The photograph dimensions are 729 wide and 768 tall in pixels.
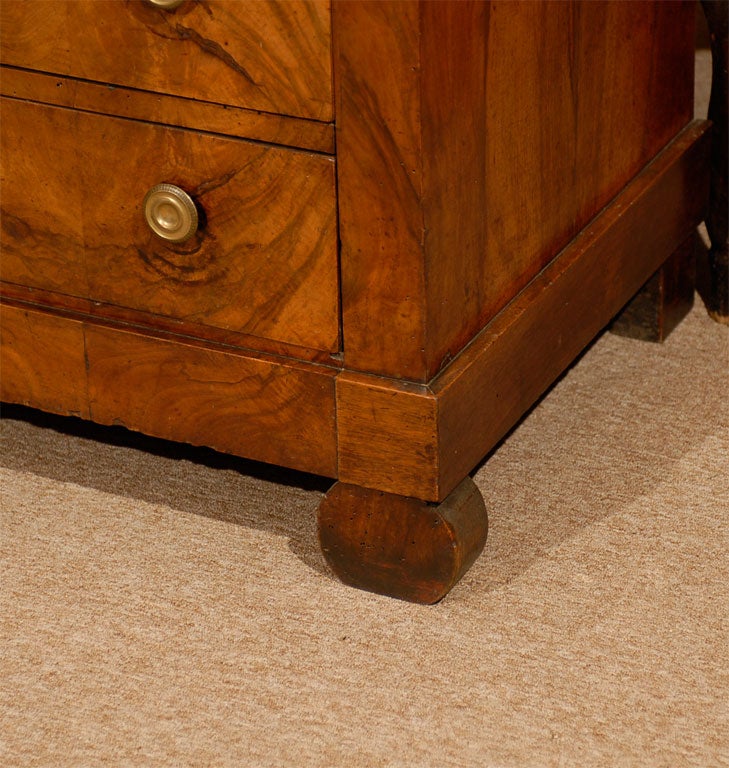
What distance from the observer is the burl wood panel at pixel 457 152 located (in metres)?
1.04

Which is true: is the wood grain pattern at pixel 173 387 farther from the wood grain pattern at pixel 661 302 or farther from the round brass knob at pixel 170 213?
the wood grain pattern at pixel 661 302

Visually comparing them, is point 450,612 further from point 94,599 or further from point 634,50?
point 634,50

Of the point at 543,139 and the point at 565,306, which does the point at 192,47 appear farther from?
the point at 565,306

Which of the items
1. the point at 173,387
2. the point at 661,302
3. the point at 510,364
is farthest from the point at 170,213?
the point at 661,302

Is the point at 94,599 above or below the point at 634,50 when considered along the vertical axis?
below

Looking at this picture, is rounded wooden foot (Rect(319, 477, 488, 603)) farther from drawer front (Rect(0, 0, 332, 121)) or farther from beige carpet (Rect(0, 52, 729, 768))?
drawer front (Rect(0, 0, 332, 121))

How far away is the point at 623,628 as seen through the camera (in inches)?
47.3

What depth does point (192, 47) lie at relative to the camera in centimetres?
111

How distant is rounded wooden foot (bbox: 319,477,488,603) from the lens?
3.91 ft

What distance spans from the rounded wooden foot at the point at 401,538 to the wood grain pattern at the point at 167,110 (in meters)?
0.28

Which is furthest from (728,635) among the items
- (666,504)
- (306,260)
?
(306,260)

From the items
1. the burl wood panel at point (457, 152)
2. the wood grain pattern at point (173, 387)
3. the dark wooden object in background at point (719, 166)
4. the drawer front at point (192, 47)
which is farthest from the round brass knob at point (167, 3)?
the dark wooden object in background at point (719, 166)

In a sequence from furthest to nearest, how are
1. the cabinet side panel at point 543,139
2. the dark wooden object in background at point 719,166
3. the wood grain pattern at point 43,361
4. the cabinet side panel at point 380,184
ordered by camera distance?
the dark wooden object in background at point 719,166 < the wood grain pattern at point 43,361 < the cabinet side panel at point 543,139 < the cabinet side panel at point 380,184

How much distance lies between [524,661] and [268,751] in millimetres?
210
